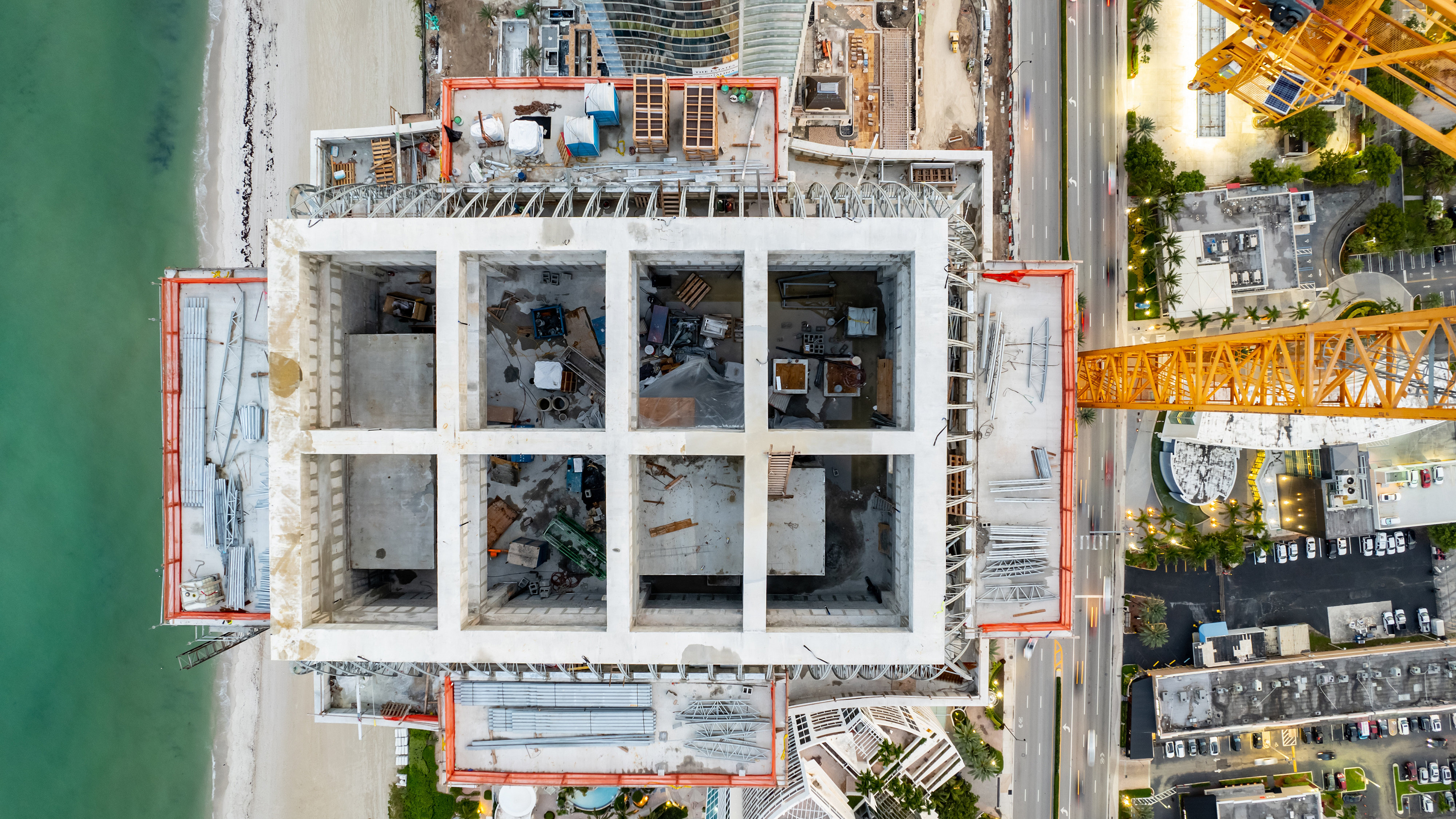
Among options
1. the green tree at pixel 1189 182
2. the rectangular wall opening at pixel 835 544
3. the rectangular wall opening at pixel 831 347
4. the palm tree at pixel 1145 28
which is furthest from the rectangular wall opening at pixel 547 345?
the palm tree at pixel 1145 28

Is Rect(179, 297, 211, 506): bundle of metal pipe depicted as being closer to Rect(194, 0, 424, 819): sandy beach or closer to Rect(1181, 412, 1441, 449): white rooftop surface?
Rect(194, 0, 424, 819): sandy beach

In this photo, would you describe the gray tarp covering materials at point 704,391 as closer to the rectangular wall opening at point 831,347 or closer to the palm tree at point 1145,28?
the rectangular wall opening at point 831,347

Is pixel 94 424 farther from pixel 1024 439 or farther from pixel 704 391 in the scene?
pixel 1024 439

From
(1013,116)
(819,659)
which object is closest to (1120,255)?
(1013,116)

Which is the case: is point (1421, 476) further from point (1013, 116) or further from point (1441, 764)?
point (1013, 116)

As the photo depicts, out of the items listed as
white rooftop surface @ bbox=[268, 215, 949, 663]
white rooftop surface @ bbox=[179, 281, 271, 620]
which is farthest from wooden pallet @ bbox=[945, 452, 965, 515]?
white rooftop surface @ bbox=[179, 281, 271, 620]

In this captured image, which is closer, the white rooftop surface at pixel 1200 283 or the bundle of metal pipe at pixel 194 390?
the bundle of metal pipe at pixel 194 390
